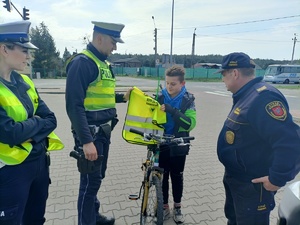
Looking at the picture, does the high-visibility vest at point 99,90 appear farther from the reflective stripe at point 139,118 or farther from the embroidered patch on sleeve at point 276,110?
the embroidered patch on sleeve at point 276,110

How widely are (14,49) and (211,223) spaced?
277 centimetres

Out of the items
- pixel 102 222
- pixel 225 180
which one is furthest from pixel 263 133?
pixel 102 222

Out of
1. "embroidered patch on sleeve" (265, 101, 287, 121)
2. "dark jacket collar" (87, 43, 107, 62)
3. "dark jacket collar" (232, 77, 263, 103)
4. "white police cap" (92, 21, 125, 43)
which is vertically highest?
"white police cap" (92, 21, 125, 43)

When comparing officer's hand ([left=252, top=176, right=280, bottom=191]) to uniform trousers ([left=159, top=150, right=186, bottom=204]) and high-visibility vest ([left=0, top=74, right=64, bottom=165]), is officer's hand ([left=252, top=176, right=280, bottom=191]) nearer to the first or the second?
uniform trousers ([left=159, top=150, right=186, bottom=204])

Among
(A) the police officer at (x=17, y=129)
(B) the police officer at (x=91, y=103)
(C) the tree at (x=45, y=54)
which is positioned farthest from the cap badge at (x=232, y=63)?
(C) the tree at (x=45, y=54)

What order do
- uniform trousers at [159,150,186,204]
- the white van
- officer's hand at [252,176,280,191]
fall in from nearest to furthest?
1. officer's hand at [252,176,280,191]
2. uniform trousers at [159,150,186,204]
3. the white van

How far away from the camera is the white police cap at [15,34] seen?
68.6 inches

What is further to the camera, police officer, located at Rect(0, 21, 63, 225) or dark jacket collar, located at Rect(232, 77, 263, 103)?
dark jacket collar, located at Rect(232, 77, 263, 103)

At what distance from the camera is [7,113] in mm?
1698

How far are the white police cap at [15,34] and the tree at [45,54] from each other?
1774 inches

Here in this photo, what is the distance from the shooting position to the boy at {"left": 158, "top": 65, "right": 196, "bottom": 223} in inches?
108

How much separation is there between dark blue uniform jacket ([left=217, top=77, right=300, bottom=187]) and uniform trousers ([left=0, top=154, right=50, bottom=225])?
1.56m

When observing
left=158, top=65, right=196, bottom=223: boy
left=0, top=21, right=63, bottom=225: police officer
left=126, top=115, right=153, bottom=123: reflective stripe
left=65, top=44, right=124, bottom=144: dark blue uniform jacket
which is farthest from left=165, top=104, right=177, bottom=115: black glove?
left=0, top=21, right=63, bottom=225: police officer

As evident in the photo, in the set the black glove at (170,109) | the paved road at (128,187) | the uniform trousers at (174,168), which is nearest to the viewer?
the black glove at (170,109)
